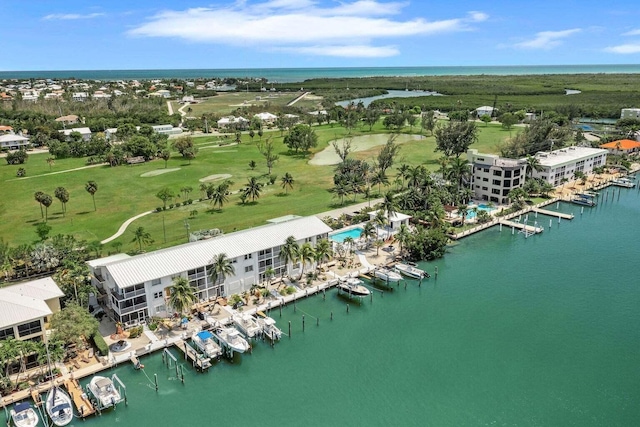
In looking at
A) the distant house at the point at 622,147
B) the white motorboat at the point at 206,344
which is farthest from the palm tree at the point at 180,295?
the distant house at the point at 622,147

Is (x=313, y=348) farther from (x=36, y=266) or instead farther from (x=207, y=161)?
(x=207, y=161)

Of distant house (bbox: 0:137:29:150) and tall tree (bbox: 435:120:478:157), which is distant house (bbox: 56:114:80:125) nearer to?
distant house (bbox: 0:137:29:150)

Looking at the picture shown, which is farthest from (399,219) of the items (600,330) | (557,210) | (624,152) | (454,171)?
(624,152)

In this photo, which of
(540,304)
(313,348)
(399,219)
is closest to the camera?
(313,348)

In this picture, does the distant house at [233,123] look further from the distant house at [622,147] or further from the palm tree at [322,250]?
the palm tree at [322,250]

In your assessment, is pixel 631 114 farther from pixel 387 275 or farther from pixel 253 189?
pixel 387 275
